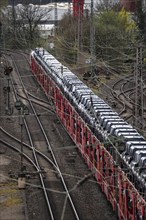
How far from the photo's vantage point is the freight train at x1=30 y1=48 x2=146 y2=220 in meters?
17.6

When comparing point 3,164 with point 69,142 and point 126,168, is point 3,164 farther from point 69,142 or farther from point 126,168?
point 126,168

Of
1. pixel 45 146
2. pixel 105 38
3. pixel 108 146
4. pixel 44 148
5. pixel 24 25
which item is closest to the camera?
pixel 108 146

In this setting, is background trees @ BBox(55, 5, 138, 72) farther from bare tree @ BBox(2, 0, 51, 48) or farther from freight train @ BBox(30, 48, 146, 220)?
freight train @ BBox(30, 48, 146, 220)

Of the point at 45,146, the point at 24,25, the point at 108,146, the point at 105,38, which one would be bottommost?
the point at 45,146

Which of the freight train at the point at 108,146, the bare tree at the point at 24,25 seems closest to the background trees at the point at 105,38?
the bare tree at the point at 24,25

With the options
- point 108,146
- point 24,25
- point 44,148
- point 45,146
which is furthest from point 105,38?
point 108,146

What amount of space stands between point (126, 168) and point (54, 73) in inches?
780

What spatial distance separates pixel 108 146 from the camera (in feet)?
68.1

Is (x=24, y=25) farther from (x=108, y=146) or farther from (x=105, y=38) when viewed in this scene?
(x=108, y=146)

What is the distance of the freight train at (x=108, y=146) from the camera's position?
17.6 meters

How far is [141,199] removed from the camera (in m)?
16.0

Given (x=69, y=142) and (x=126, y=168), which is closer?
(x=126, y=168)

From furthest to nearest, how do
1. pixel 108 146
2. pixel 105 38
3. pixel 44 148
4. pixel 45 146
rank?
pixel 105 38 < pixel 45 146 < pixel 44 148 < pixel 108 146

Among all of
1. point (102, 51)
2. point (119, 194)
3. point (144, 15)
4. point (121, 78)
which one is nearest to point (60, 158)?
point (119, 194)
